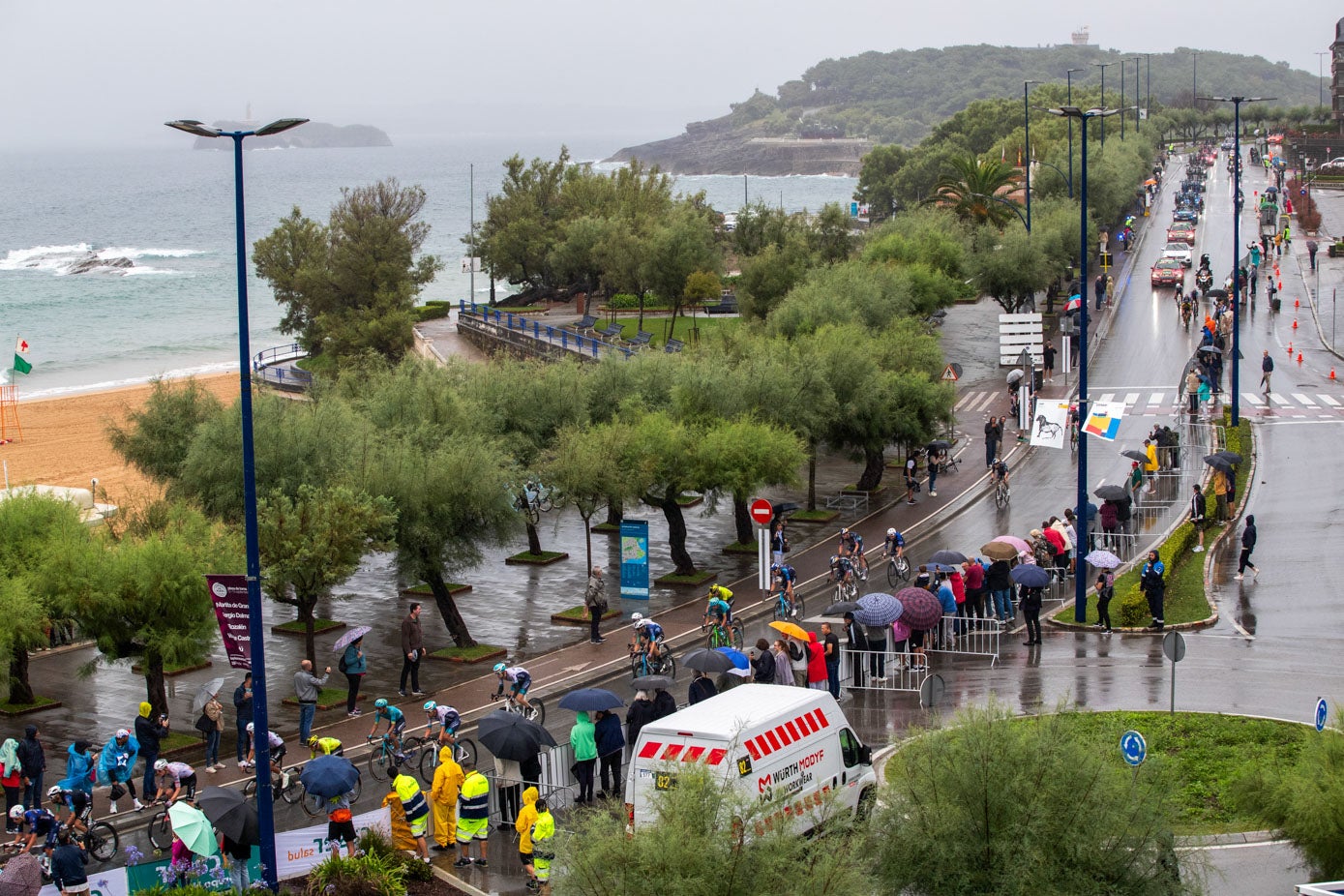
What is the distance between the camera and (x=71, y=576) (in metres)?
24.4

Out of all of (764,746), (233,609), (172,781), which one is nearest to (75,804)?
(172,781)

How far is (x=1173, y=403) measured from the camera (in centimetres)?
5069

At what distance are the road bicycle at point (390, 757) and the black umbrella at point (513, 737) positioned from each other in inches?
112

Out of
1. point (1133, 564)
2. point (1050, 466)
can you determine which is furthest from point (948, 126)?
point (1133, 564)

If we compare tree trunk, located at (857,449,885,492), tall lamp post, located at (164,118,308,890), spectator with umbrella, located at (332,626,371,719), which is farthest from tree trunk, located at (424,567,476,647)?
tree trunk, located at (857,449,885,492)

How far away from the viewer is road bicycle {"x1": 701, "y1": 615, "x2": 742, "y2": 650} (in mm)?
27438

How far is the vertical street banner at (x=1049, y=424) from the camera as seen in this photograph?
32.5 m

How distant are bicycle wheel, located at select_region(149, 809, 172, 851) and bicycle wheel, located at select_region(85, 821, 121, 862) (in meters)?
0.47

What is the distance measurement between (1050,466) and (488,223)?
53.2 metres

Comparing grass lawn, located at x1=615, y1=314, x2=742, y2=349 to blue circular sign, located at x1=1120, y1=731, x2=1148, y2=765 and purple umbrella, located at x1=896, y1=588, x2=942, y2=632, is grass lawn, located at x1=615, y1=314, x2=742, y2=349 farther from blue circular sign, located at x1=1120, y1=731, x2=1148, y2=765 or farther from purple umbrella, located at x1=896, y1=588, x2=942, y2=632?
blue circular sign, located at x1=1120, y1=731, x2=1148, y2=765

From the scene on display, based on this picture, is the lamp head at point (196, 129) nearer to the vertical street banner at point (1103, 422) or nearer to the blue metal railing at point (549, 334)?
the vertical street banner at point (1103, 422)

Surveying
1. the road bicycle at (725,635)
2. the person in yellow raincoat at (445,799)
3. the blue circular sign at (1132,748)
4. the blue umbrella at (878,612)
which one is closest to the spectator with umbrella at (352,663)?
the road bicycle at (725,635)

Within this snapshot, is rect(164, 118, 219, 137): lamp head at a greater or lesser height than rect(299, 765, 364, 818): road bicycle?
greater

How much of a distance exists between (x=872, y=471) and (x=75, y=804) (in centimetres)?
2701
